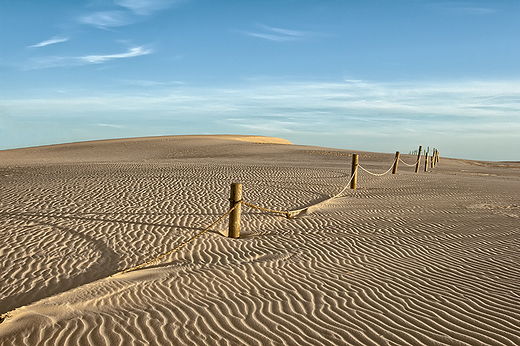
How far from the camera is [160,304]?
4.84 m

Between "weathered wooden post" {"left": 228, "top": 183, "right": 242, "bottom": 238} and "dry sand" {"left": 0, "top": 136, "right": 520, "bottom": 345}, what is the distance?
267 millimetres

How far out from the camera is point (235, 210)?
812cm

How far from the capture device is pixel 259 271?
6.12 meters

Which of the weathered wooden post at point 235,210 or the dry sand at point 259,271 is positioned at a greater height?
the weathered wooden post at point 235,210

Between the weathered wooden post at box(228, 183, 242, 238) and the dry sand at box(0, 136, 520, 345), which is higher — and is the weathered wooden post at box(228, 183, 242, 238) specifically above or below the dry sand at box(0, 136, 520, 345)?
above

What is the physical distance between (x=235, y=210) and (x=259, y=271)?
2184 mm

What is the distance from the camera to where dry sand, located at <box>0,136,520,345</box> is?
4.11m

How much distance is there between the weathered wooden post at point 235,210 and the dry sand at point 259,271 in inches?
10.5

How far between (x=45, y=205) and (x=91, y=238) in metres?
3.87

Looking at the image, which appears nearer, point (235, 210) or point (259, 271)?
point (259, 271)

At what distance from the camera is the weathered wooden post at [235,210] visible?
7988mm

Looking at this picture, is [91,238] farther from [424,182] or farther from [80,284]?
[424,182]

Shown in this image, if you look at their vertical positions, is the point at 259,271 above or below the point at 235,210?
below

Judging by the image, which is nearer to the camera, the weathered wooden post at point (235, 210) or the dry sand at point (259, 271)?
the dry sand at point (259, 271)
